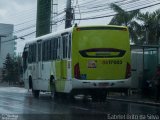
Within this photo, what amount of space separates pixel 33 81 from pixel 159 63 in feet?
24.9

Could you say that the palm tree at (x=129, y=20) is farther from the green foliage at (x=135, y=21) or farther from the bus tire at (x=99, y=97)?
the bus tire at (x=99, y=97)

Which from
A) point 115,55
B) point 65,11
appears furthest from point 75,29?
point 65,11

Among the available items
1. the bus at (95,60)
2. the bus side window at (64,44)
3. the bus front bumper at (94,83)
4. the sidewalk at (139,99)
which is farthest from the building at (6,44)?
the bus front bumper at (94,83)

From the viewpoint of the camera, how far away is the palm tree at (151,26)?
140 feet

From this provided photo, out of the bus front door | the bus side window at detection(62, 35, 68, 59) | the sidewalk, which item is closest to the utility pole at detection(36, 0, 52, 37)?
the sidewalk

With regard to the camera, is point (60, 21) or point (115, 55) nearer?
point (115, 55)

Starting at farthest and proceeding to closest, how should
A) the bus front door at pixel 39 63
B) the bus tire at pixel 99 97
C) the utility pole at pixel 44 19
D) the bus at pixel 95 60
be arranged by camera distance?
1. the utility pole at pixel 44 19
2. the bus front door at pixel 39 63
3. the bus tire at pixel 99 97
4. the bus at pixel 95 60

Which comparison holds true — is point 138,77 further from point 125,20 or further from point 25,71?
point 125,20

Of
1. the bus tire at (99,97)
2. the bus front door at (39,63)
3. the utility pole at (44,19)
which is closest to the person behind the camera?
the bus tire at (99,97)

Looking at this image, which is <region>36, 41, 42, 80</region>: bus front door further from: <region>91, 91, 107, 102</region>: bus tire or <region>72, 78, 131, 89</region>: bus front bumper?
<region>72, 78, 131, 89</region>: bus front bumper

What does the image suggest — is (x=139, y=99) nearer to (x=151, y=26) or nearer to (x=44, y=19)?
(x=151, y=26)

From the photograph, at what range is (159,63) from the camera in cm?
2677

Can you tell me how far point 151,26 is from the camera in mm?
43750

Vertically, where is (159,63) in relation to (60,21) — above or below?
below
